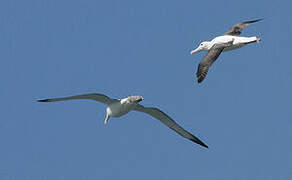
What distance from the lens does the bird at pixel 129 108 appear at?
1305 inches

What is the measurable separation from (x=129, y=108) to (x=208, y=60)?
3.80 metres

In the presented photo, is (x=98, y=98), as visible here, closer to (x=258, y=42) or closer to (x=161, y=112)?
(x=161, y=112)

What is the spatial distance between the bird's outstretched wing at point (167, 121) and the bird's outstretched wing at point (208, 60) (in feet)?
7.95

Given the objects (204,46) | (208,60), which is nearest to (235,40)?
(204,46)

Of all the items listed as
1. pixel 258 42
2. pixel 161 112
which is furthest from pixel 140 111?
pixel 258 42

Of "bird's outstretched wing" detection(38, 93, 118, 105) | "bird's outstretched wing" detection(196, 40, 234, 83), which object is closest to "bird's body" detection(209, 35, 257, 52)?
"bird's outstretched wing" detection(196, 40, 234, 83)

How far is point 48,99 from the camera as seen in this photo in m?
33.2

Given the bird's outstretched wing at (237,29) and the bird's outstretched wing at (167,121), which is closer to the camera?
the bird's outstretched wing at (167,121)

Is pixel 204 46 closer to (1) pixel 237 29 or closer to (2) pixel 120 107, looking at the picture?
(1) pixel 237 29

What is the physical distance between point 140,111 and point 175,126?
1.73 m

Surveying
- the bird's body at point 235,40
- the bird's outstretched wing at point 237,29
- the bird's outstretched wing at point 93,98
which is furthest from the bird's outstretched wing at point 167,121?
the bird's outstretched wing at point 237,29

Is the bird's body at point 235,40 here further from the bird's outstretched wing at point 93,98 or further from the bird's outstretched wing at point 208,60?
the bird's outstretched wing at point 93,98

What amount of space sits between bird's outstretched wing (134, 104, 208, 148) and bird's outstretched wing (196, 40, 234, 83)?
2423mm

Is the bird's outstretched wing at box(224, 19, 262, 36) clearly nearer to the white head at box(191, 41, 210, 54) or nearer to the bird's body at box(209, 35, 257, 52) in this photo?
the white head at box(191, 41, 210, 54)
